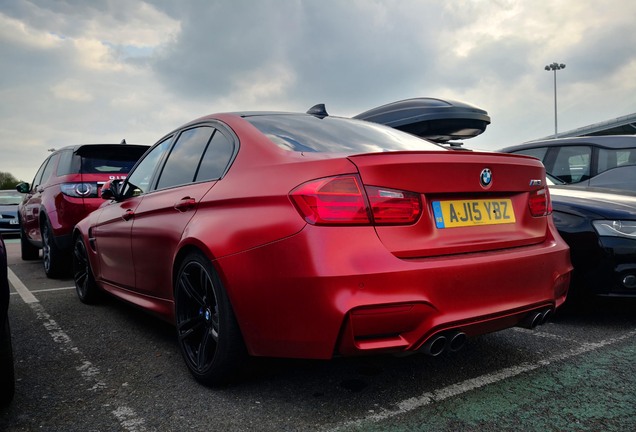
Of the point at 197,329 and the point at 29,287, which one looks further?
the point at 29,287

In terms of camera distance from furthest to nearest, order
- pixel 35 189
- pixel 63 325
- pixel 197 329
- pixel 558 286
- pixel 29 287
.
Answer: pixel 35 189 → pixel 29 287 → pixel 63 325 → pixel 197 329 → pixel 558 286

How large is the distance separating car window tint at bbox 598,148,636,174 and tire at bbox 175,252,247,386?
15.0ft

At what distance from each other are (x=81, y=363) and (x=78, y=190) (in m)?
3.47

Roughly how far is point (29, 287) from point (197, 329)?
3.98 metres

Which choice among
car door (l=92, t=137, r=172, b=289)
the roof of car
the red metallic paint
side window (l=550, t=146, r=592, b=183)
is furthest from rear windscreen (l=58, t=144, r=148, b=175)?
side window (l=550, t=146, r=592, b=183)

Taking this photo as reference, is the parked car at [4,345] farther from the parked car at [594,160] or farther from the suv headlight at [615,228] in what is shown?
the parked car at [594,160]

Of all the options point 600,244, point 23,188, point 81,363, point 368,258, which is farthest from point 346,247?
point 23,188

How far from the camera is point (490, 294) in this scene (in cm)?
223

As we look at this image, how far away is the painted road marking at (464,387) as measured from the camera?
220 cm

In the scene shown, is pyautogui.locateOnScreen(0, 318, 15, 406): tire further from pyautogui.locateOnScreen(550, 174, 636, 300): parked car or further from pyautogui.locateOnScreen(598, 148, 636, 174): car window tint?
pyautogui.locateOnScreen(598, 148, 636, 174): car window tint

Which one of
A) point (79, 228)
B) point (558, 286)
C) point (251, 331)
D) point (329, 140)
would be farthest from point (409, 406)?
point (79, 228)

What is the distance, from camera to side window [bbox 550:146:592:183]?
553 centimetres

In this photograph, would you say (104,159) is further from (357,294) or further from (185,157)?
(357,294)

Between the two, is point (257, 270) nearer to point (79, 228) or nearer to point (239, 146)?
point (239, 146)
